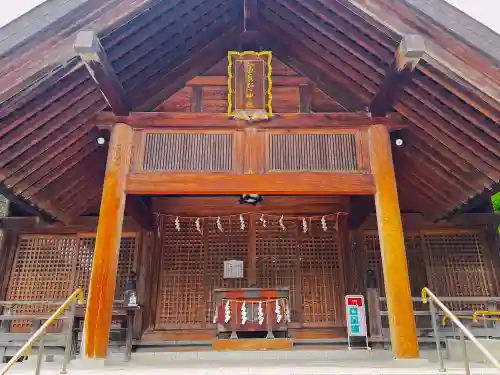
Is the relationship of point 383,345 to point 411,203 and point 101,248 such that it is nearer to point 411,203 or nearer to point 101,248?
point 411,203

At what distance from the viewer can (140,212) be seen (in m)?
9.09

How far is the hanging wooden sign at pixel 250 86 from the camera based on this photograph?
7.14 m

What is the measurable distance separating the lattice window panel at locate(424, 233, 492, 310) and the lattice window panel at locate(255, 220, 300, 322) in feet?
10.7

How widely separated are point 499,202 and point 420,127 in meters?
15.3

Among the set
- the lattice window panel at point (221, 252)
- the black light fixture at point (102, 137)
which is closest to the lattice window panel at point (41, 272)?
the lattice window panel at point (221, 252)

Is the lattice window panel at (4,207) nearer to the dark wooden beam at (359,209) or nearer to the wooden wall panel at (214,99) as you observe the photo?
the wooden wall panel at (214,99)

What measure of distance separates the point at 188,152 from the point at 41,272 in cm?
545

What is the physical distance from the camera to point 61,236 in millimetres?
10148

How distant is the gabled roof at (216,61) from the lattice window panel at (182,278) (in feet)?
7.68

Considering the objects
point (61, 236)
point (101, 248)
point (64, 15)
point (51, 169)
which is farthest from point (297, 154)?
point (61, 236)

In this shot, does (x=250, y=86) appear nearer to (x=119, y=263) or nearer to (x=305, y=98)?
(x=305, y=98)

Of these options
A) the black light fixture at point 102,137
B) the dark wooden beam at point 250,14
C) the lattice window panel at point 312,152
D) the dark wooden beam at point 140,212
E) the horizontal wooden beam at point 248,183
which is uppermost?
the dark wooden beam at point 250,14

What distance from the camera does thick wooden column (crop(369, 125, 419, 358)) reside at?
5.76 meters

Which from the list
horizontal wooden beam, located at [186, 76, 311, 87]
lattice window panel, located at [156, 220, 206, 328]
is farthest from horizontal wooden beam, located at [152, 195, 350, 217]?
horizontal wooden beam, located at [186, 76, 311, 87]
